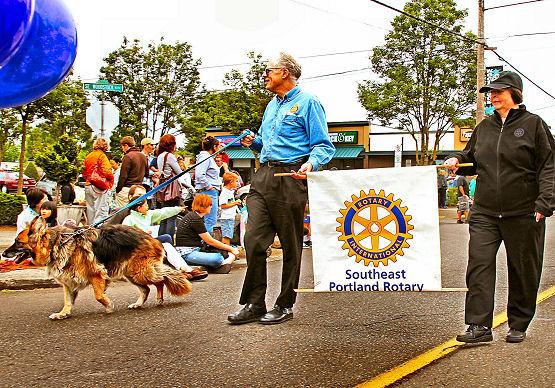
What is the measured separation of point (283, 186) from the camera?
5500 mm

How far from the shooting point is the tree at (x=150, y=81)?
109ft

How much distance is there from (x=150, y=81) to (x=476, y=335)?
99.8ft

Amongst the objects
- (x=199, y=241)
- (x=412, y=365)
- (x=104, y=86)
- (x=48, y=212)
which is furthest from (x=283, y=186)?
(x=104, y=86)

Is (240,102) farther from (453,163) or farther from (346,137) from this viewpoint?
(453,163)

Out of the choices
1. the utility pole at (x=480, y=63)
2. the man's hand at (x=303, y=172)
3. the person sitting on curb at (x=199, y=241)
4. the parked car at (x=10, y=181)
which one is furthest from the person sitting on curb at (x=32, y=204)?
the parked car at (x=10, y=181)

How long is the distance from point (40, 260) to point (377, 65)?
3188 centimetres

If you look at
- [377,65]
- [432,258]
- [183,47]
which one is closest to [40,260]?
[432,258]

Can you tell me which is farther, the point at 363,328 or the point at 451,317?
the point at 451,317

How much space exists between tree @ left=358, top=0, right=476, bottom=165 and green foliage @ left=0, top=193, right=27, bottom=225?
887 inches

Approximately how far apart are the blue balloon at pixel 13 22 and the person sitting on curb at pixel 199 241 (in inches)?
230

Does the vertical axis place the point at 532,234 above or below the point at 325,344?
above

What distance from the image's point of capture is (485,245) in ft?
16.3

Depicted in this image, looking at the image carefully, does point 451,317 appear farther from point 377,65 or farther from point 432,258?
point 377,65

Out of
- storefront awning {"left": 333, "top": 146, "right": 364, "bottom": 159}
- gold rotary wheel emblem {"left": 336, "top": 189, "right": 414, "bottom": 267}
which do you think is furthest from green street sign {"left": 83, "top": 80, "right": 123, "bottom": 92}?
storefront awning {"left": 333, "top": 146, "right": 364, "bottom": 159}
